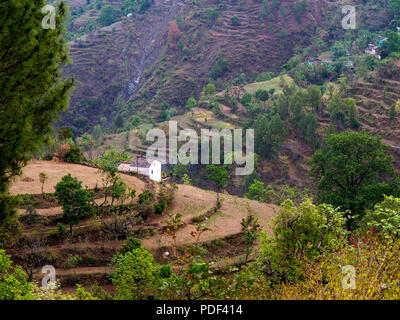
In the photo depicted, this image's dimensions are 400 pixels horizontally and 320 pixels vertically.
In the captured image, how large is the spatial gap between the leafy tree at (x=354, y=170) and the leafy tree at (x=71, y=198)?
13575 millimetres

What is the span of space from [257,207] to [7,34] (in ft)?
60.0

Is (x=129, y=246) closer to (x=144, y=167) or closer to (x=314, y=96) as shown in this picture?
(x=144, y=167)

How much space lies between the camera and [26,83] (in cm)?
944

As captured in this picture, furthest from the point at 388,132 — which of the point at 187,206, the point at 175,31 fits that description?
the point at 175,31

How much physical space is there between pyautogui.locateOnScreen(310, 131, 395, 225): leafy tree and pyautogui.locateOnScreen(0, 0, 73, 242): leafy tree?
1685cm

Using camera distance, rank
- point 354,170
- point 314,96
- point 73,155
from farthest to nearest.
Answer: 1. point 314,96
2. point 73,155
3. point 354,170

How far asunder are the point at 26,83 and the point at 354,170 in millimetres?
18198

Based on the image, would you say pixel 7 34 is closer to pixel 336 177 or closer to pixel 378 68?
pixel 336 177

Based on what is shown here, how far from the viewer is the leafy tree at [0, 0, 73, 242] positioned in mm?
8922

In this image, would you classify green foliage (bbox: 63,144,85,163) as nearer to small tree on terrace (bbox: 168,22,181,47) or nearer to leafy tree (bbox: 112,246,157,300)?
leafy tree (bbox: 112,246,157,300)

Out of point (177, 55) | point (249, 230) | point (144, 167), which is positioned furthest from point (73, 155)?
point (177, 55)

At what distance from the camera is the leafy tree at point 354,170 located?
2225 cm

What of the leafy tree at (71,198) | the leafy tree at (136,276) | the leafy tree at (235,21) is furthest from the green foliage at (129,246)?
the leafy tree at (235,21)

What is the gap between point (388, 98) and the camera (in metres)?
38.3
